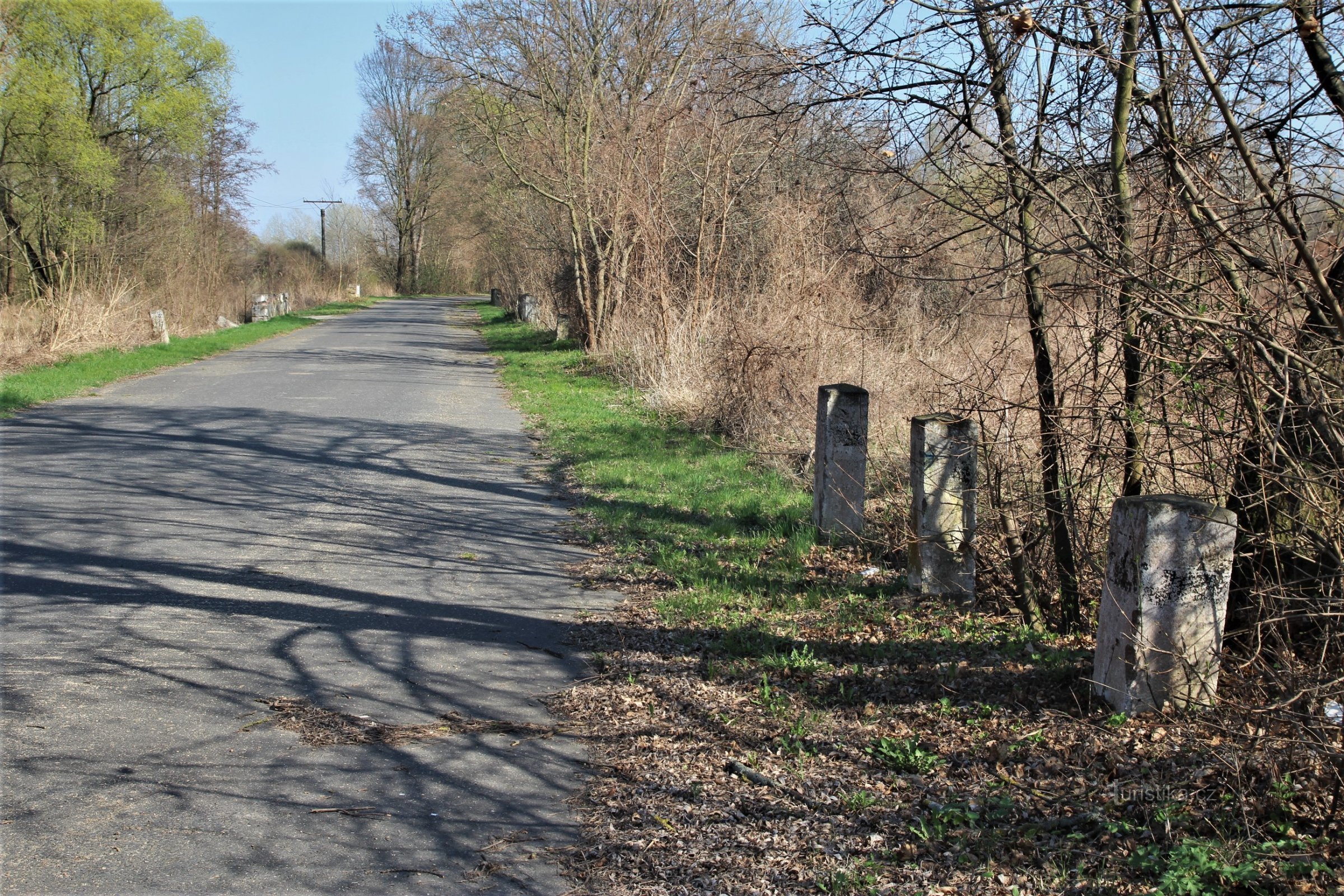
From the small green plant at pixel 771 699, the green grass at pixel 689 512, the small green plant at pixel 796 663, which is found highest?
the green grass at pixel 689 512

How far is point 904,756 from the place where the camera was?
3.89 metres

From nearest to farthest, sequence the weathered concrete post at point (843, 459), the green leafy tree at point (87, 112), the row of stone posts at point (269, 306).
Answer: the weathered concrete post at point (843, 459) < the green leafy tree at point (87, 112) < the row of stone posts at point (269, 306)

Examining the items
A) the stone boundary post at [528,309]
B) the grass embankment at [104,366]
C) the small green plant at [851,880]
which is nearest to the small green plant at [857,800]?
the small green plant at [851,880]

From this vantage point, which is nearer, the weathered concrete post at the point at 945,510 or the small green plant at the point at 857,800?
the small green plant at the point at 857,800

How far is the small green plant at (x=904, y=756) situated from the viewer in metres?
3.83

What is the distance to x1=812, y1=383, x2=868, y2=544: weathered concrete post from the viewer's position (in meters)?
6.95

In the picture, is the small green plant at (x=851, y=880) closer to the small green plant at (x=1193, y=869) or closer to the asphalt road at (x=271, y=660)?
the small green plant at (x=1193, y=869)

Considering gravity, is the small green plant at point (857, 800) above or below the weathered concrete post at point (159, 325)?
below

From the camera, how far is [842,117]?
602cm

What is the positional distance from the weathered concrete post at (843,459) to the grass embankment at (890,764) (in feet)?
1.75

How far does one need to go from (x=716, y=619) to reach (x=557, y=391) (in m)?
11.7

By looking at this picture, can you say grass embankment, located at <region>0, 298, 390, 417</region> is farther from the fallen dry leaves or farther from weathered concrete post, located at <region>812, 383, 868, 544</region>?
the fallen dry leaves

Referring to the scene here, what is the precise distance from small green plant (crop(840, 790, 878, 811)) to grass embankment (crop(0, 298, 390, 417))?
12.8m

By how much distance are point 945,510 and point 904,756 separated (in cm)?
217
